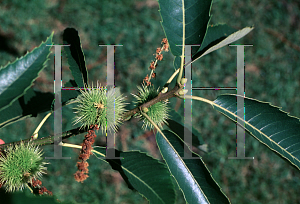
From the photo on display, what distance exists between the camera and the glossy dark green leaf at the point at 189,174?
3.30 feet

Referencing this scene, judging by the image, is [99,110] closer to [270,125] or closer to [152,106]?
[152,106]

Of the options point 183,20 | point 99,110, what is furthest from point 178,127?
point 183,20

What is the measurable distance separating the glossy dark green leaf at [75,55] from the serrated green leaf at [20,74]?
0.82ft

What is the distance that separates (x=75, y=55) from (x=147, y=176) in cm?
61

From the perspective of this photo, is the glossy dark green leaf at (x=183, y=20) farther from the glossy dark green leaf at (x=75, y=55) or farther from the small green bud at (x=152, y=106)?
the glossy dark green leaf at (x=75, y=55)

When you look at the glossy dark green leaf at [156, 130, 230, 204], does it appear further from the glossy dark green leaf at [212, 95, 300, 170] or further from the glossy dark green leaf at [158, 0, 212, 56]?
the glossy dark green leaf at [158, 0, 212, 56]

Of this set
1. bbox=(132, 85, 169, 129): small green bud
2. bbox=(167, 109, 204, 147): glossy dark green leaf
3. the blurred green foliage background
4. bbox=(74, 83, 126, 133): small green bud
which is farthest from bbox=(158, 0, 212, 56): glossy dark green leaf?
the blurred green foliage background

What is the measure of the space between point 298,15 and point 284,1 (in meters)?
0.26

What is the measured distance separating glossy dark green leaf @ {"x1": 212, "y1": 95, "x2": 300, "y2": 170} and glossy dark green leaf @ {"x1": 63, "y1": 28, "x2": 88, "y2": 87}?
1.88 feet

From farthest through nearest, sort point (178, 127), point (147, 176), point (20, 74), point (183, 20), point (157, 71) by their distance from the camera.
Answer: point (157, 71) < point (178, 127) < point (147, 176) < point (183, 20) < point (20, 74)

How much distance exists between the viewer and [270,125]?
0.98 m

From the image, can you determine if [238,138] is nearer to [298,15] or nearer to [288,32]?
[288,32]

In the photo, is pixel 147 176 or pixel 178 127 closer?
pixel 147 176

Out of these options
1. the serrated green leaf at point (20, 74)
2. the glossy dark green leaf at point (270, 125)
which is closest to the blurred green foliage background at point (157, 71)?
the glossy dark green leaf at point (270, 125)
